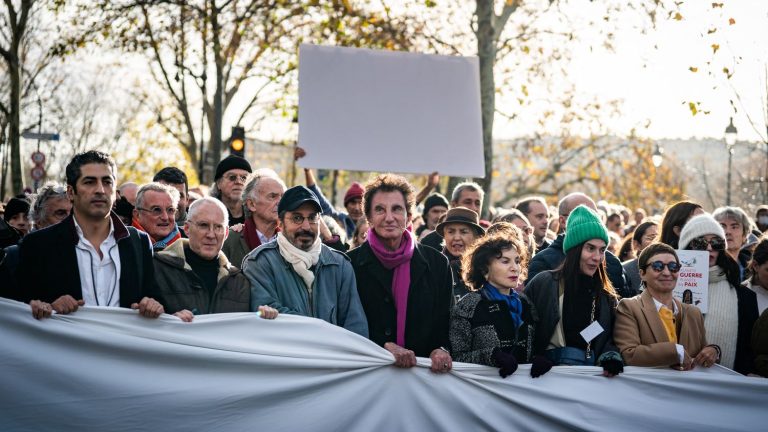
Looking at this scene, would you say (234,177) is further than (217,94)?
No

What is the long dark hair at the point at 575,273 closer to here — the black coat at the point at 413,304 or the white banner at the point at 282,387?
the white banner at the point at 282,387

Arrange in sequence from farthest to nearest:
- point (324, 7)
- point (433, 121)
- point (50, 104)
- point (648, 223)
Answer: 1. point (50, 104)
2. point (324, 7)
3. point (433, 121)
4. point (648, 223)

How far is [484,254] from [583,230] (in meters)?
0.73

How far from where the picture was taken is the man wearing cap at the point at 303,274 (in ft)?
17.9

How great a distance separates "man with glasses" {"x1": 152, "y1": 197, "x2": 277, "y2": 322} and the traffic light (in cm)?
1094

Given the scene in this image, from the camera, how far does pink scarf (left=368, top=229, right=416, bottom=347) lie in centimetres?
568

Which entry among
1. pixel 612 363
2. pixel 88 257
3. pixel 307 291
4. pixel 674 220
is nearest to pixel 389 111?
pixel 674 220

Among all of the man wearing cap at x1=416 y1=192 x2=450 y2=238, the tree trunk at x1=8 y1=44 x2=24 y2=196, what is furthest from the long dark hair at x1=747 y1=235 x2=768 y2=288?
the tree trunk at x1=8 y1=44 x2=24 y2=196

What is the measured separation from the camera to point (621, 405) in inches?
220

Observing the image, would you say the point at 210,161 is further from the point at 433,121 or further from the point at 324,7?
the point at 433,121

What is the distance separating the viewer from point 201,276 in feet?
18.4

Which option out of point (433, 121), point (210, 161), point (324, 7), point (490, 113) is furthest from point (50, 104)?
point (433, 121)

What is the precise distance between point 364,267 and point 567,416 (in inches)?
57.0

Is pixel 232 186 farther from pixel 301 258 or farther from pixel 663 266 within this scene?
pixel 663 266
